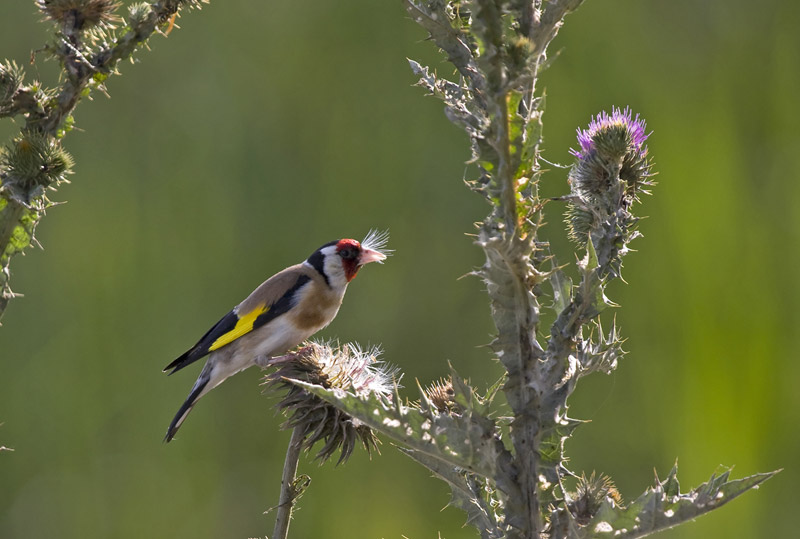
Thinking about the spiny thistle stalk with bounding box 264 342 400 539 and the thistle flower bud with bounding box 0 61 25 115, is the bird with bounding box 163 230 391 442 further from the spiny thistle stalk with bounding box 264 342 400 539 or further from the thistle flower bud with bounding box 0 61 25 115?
the thistle flower bud with bounding box 0 61 25 115

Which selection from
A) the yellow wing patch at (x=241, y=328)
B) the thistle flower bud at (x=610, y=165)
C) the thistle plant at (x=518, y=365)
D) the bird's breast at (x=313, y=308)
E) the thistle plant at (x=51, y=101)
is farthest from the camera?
the bird's breast at (x=313, y=308)

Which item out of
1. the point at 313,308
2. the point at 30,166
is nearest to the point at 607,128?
the point at 30,166

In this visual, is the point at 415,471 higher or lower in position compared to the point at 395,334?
lower

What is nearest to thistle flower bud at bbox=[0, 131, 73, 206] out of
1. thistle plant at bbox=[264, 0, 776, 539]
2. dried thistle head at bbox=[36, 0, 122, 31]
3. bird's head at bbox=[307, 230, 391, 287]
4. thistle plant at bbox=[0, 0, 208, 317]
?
thistle plant at bbox=[0, 0, 208, 317]

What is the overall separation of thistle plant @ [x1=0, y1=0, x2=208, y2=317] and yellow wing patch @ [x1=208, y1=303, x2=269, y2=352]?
108 centimetres

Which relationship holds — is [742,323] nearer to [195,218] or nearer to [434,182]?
[434,182]

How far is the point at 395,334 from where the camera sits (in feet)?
17.2

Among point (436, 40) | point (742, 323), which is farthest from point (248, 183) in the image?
point (436, 40)

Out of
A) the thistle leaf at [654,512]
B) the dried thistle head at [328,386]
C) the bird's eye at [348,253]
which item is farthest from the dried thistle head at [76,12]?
the thistle leaf at [654,512]

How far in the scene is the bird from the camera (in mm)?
3131

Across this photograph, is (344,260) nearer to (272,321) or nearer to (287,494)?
(272,321)

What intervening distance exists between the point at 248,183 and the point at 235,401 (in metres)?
1.46

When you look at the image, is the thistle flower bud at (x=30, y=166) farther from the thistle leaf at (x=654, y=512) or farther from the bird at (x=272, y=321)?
the thistle leaf at (x=654, y=512)

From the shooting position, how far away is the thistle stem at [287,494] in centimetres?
178
